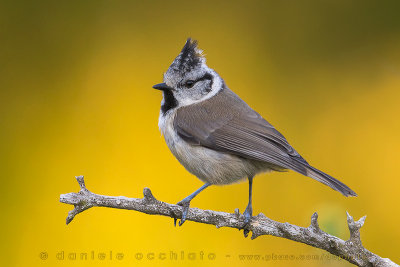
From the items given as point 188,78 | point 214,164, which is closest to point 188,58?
point 188,78

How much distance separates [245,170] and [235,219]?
349 mm

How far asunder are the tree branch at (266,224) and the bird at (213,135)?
12cm

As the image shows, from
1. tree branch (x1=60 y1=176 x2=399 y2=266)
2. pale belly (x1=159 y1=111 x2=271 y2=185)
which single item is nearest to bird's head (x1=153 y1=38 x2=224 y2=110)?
pale belly (x1=159 y1=111 x2=271 y2=185)

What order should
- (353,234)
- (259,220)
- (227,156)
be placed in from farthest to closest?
1. (227,156)
2. (259,220)
3. (353,234)

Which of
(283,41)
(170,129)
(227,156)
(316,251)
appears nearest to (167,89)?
(170,129)

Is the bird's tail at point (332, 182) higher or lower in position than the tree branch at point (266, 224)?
higher

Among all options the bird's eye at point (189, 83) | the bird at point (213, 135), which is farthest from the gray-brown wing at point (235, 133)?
the bird's eye at point (189, 83)

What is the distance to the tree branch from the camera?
2352 mm

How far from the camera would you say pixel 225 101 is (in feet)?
10.8

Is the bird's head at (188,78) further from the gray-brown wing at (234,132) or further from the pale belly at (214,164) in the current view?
the pale belly at (214,164)

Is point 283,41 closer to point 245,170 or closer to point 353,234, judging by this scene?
point 245,170

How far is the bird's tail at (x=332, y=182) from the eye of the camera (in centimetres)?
260

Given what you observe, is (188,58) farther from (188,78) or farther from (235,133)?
(235,133)

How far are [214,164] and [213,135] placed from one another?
7.5 inches
